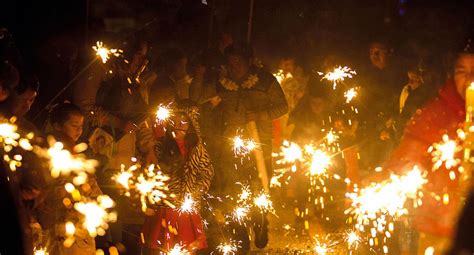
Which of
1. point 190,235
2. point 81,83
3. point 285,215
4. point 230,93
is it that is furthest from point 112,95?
point 285,215

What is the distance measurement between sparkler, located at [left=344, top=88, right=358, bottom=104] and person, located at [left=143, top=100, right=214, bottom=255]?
3.08 meters

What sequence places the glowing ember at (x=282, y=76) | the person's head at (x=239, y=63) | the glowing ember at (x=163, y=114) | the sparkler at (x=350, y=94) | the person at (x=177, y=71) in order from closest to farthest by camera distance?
1. the glowing ember at (x=163, y=114)
2. the person's head at (x=239, y=63)
3. the person at (x=177, y=71)
4. the sparkler at (x=350, y=94)
5. the glowing ember at (x=282, y=76)

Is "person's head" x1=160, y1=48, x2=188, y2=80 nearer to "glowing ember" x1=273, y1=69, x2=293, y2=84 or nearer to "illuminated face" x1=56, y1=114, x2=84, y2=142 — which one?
"glowing ember" x1=273, y1=69, x2=293, y2=84

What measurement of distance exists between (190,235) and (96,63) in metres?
3.01

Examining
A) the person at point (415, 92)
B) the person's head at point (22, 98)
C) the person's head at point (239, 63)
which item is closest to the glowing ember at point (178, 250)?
the person's head at point (22, 98)

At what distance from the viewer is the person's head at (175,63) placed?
833 centimetres

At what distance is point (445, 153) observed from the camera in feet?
15.6

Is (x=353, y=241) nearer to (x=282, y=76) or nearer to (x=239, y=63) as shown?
(x=239, y=63)

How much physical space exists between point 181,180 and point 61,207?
4.24ft

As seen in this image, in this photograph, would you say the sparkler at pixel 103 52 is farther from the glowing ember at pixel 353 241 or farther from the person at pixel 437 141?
the person at pixel 437 141

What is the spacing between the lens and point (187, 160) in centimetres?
630

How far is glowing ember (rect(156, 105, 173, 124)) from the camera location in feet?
21.3

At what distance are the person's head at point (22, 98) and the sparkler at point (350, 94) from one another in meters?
4.77

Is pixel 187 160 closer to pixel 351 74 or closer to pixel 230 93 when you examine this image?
pixel 230 93
